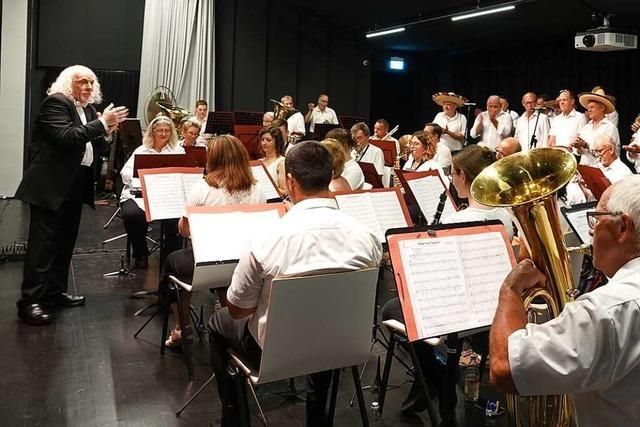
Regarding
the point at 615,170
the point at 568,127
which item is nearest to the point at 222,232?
the point at 615,170

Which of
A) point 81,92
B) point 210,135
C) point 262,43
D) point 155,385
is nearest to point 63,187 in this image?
point 81,92

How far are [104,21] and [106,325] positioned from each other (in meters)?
8.99

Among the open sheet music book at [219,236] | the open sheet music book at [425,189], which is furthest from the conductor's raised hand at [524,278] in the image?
the open sheet music book at [425,189]

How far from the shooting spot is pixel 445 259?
2371mm

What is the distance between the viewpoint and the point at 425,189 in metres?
4.68

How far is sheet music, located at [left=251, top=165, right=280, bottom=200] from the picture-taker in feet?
17.1

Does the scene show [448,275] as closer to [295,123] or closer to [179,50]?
[295,123]

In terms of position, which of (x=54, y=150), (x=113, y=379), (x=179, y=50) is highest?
(x=179, y=50)

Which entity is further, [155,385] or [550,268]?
[155,385]

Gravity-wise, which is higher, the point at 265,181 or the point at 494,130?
the point at 494,130

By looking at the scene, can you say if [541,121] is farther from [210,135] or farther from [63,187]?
[63,187]

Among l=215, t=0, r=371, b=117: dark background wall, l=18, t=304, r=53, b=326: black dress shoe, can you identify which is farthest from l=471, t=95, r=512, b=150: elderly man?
l=18, t=304, r=53, b=326: black dress shoe

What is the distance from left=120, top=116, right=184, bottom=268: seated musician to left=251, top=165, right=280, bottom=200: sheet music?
1.19m

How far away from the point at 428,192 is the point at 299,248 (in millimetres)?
2533
